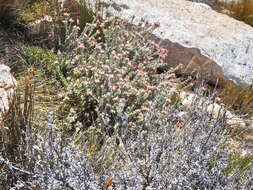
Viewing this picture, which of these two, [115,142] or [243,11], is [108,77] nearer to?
[115,142]

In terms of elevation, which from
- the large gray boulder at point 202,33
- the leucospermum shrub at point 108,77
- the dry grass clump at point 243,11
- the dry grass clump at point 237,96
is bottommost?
the dry grass clump at point 237,96

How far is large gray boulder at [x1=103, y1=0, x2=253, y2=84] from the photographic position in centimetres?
541

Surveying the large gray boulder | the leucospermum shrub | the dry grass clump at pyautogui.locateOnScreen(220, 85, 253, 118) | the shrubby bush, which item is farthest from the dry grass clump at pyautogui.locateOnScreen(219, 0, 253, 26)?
the shrubby bush

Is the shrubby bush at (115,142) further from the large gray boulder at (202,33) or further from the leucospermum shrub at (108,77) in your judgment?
the large gray boulder at (202,33)

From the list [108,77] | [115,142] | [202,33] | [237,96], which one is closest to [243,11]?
[202,33]

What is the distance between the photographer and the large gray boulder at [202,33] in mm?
5414

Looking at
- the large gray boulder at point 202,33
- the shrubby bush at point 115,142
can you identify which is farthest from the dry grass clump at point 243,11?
the shrubby bush at point 115,142

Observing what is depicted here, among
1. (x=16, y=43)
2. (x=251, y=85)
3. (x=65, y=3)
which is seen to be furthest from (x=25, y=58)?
(x=251, y=85)

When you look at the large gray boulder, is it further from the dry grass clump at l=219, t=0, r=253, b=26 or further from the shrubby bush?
the dry grass clump at l=219, t=0, r=253, b=26

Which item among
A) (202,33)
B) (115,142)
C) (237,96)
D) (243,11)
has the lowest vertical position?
(237,96)

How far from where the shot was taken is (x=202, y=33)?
564 cm

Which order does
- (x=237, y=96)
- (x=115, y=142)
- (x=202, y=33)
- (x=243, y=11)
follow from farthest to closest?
(x=243, y=11) → (x=202, y=33) → (x=237, y=96) → (x=115, y=142)

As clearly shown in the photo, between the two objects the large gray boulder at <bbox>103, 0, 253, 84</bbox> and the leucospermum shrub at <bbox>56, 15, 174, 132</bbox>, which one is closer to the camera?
the leucospermum shrub at <bbox>56, 15, 174, 132</bbox>

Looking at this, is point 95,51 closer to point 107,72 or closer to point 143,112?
point 107,72
